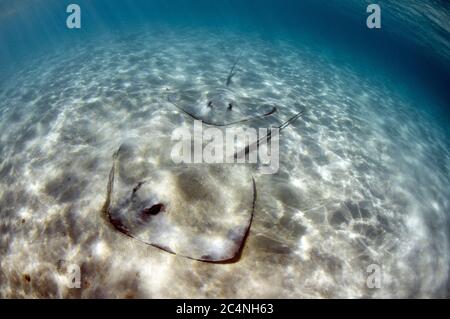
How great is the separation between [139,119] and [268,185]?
3747mm

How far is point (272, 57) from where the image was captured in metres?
17.9

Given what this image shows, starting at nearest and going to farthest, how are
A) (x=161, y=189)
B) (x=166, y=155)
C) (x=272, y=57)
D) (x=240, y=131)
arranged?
(x=161, y=189), (x=166, y=155), (x=240, y=131), (x=272, y=57)

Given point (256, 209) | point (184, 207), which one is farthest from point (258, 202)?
point (184, 207)

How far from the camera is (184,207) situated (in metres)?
3.44

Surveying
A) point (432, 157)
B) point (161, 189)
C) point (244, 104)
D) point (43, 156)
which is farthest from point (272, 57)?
point (161, 189)

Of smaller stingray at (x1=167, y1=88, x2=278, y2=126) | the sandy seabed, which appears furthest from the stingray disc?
smaller stingray at (x1=167, y1=88, x2=278, y2=126)

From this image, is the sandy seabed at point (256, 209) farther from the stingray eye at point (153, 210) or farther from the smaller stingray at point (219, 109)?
the stingray eye at point (153, 210)

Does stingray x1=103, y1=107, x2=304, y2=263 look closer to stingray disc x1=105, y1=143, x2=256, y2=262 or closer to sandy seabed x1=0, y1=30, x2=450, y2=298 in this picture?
stingray disc x1=105, y1=143, x2=256, y2=262

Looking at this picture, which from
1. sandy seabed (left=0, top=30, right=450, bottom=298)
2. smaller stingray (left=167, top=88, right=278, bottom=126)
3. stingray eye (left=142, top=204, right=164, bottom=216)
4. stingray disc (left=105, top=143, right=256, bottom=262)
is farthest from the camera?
smaller stingray (left=167, top=88, right=278, bottom=126)

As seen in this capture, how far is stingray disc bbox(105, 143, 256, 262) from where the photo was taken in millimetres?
3268

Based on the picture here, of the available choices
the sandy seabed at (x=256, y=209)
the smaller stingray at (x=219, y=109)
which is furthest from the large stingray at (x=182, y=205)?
the smaller stingray at (x=219, y=109)

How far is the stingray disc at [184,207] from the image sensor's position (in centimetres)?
327

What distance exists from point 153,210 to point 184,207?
37 centimetres

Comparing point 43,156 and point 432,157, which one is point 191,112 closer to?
point 43,156
